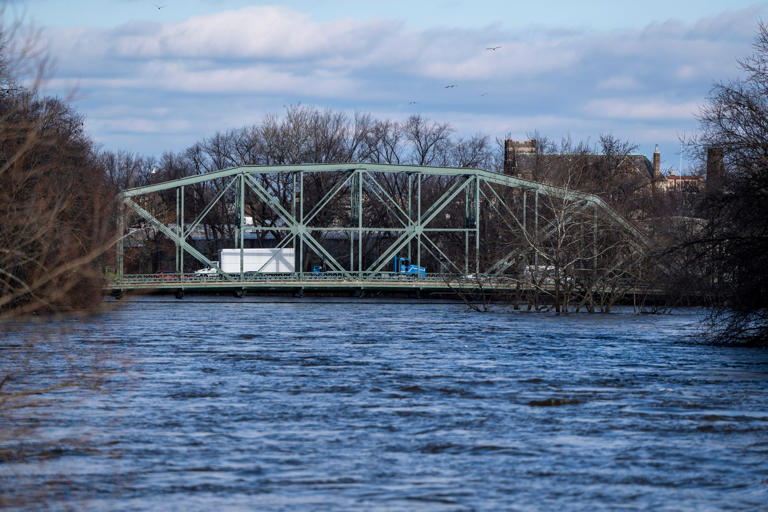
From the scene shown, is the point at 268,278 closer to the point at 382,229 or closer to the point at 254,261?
the point at 382,229

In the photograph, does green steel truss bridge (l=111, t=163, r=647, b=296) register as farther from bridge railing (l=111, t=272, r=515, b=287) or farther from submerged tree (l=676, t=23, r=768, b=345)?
submerged tree (l=676, t=23, r=768, b=345)

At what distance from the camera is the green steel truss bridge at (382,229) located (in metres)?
58.8

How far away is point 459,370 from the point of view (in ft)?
93.1

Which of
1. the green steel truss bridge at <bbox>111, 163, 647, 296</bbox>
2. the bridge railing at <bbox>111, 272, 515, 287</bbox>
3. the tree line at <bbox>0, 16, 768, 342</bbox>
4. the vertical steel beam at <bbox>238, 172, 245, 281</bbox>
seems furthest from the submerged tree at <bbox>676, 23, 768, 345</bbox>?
the vertical steel beam at <bbox>238, 172, 245, 281</bbox>

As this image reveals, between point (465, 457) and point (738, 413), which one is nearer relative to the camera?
point (465, 457)

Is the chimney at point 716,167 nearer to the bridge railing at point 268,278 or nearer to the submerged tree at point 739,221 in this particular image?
the submerged tree at point 739,221

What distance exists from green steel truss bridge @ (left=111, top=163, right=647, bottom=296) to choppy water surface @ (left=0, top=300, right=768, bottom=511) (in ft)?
51.5

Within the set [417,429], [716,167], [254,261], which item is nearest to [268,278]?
[254,261]

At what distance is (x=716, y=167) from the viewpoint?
36094mm

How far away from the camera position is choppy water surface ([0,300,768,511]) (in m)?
14.1

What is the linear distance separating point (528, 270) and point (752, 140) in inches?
1104

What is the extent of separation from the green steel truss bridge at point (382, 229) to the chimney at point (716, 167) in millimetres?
18085

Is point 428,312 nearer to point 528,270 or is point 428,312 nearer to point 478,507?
point 528,270

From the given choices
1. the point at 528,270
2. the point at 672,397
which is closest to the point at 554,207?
the point at 528,270
